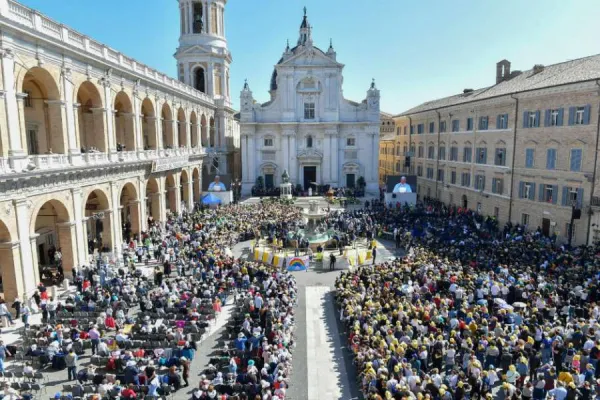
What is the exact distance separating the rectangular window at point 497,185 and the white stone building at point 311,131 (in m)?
21.2

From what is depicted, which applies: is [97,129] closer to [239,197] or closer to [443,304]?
[443,304]

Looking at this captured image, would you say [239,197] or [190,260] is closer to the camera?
[190,260]

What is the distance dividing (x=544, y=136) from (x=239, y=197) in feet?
123

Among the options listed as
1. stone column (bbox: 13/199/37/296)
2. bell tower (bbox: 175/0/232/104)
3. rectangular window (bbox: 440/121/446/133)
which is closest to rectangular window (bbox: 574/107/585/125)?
rectangular window (bbox: 440/121/446/133)

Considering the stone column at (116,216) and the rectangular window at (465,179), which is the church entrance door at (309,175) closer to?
the rectangular window at (465,179)

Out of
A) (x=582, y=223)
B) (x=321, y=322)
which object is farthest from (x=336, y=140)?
(x=321, y=322)

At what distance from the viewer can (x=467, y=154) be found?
42844 millimetres

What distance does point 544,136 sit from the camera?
3173 centimetres

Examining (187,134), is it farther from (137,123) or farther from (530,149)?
(530,149)

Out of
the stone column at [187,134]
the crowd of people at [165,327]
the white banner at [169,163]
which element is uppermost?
the stone column at [187,134]

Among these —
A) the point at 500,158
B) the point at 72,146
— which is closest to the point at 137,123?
the point at 72,146

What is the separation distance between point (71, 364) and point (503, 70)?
45179mm

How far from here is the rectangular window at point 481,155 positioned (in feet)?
130

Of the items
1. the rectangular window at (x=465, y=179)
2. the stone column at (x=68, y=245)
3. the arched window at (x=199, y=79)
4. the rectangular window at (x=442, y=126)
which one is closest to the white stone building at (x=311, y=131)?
the arched window at (x=199, y=79)
